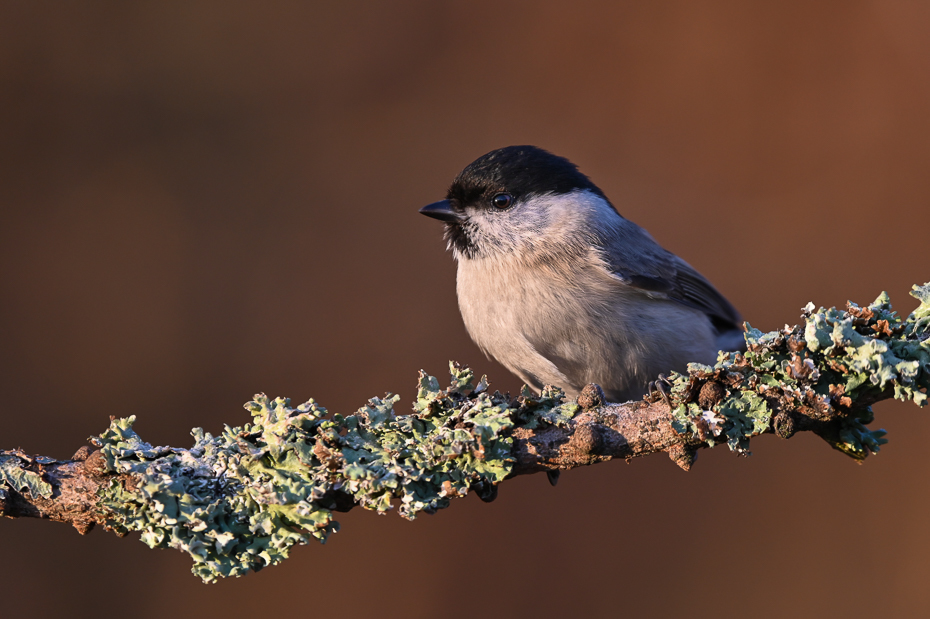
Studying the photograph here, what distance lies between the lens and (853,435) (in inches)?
44.4

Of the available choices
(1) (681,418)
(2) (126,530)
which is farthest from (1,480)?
(1) (681,418)

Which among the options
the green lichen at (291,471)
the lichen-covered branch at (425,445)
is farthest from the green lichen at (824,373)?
the green lichen at (291,471)

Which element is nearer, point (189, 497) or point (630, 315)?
point (189, 497)

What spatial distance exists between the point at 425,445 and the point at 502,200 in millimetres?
1123

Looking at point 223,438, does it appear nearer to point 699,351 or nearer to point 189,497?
point 189,497

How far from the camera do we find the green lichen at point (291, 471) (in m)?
1.08

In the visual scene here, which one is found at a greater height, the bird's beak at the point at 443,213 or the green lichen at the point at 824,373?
the bird's beak at the point at 443,213

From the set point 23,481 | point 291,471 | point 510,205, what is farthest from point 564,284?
point 23,481

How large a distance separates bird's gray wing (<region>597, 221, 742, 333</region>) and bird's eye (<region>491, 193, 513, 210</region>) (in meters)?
0.30

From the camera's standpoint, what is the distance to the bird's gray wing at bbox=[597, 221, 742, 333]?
1.98 meters

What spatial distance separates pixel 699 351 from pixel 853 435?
0.90m

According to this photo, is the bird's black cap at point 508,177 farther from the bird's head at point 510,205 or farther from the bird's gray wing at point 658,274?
the bird's gray wing at point 658,274

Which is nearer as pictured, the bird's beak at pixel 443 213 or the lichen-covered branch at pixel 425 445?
the lichen-covered branch at pixel 425 445

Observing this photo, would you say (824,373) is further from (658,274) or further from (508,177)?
(508,177)
